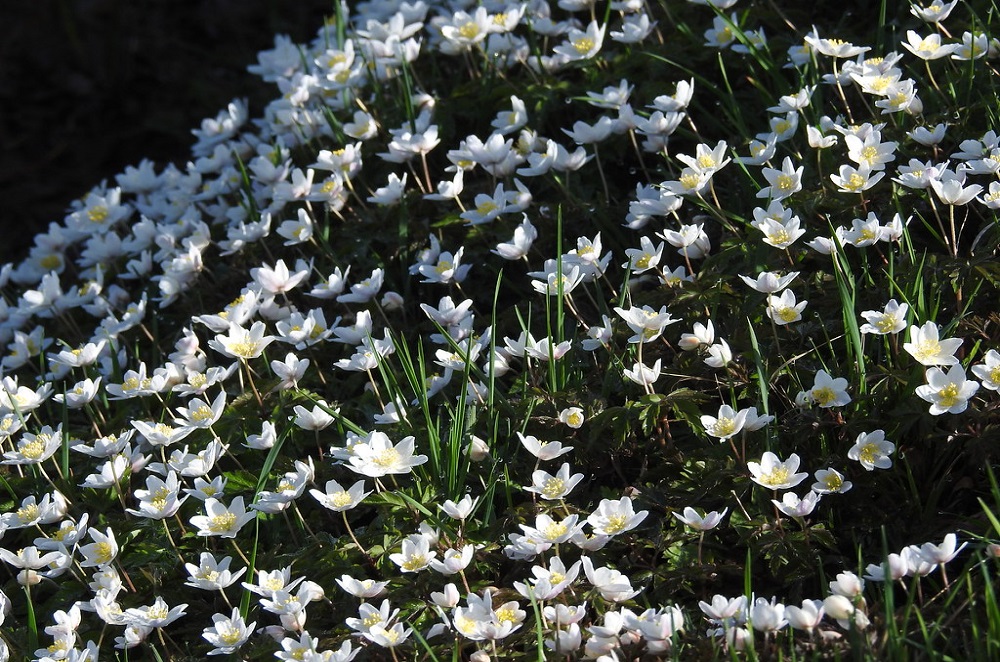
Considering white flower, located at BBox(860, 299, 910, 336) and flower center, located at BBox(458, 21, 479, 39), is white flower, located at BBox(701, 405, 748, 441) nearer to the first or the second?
white flower, located at BBox(860, 299, 910, 336)

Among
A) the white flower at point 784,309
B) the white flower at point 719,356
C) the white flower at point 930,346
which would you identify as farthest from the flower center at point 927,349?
the white flower at point 719,356

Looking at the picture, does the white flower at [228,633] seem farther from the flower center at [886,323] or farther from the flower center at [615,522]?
the flower center at [886,323]

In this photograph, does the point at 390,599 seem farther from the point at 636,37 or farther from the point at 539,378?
the point at 636,37

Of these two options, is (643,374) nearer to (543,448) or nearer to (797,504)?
(543,448)

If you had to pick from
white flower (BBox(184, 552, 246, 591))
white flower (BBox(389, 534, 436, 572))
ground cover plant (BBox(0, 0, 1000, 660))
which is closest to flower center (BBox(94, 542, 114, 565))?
ground cover plant (BBox(0, 0, 1000, 660))

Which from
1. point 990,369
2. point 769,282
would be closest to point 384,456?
point 769,282
